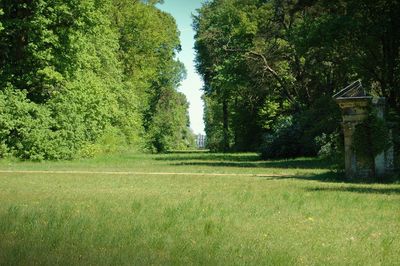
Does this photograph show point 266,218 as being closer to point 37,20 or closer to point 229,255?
point 229,255

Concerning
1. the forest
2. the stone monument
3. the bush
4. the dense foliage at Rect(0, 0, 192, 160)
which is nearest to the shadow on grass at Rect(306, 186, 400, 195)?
the stone monument

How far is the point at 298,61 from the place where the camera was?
40344 mm

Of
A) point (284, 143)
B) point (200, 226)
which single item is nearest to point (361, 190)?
point (200, 226)

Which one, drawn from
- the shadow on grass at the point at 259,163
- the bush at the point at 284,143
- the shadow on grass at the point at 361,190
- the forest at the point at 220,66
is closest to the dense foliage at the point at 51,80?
the forest at the point at 220,66

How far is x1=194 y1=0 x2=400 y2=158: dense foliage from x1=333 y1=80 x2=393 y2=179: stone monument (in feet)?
13.9

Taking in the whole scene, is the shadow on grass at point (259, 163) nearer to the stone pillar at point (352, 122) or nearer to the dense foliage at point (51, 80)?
the dense foliage at point (51, 80)

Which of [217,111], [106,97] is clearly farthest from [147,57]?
[217,111]

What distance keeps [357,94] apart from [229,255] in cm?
1481

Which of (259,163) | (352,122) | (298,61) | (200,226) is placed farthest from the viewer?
(298,61)

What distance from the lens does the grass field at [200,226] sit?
21.8 feet

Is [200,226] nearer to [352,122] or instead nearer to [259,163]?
[352,122]

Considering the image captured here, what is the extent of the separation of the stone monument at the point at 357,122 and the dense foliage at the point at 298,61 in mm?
4237

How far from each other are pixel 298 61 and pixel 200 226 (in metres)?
33.0

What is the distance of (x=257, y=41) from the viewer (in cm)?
4244
